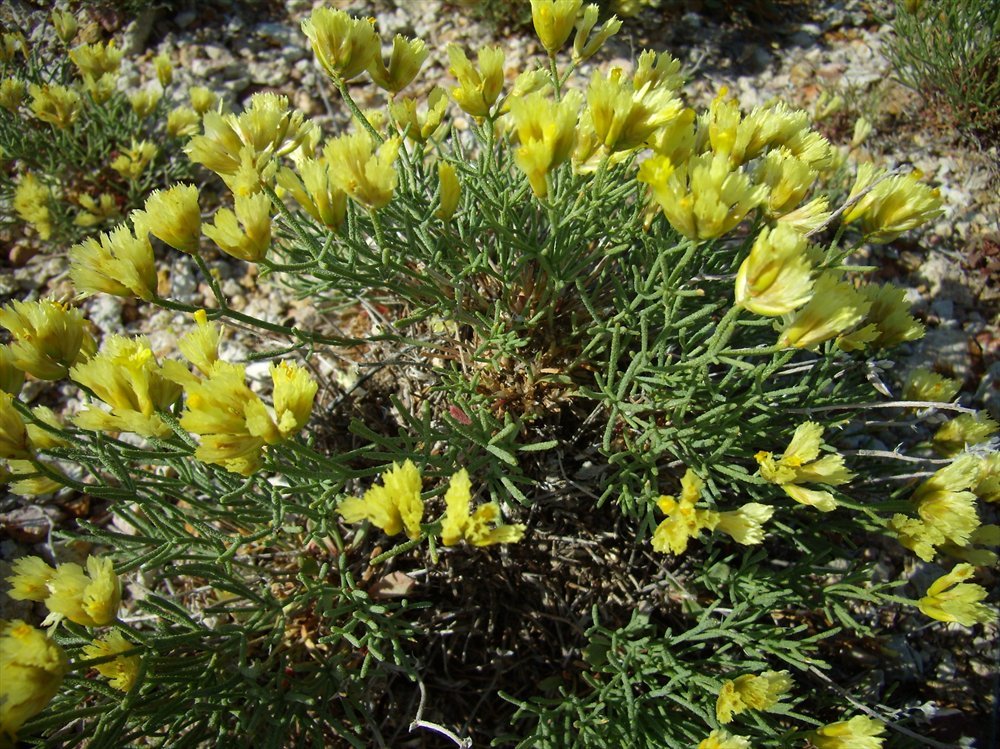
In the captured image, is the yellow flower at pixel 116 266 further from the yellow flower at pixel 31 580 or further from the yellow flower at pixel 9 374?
the yellow flower at pixel 31 580

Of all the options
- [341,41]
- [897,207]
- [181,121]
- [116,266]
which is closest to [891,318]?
[897,207]

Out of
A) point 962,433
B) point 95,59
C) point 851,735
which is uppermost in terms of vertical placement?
point 95,59

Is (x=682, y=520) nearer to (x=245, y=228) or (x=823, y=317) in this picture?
(x=823, y=317)

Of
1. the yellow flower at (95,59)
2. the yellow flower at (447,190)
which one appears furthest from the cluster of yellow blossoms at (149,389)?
the yellow flower at (95,59)

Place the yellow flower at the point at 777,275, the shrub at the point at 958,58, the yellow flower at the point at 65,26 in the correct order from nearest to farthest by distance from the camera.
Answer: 1. the yellow flower at the point at 777,275
2. the shrub at the point at 958,58
3. the yellow flower at the point at 65,26

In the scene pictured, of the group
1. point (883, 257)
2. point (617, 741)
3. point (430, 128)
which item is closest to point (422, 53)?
point (430, 128)

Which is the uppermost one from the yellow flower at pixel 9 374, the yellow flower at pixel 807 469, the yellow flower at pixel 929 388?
the yellow flower at pixel 9 374

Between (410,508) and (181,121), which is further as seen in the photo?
(181,121)

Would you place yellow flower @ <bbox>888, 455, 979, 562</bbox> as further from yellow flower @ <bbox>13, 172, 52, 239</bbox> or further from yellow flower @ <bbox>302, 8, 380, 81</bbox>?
yellow flower @ <bbox>13, 172, 52, 239</bbox>
